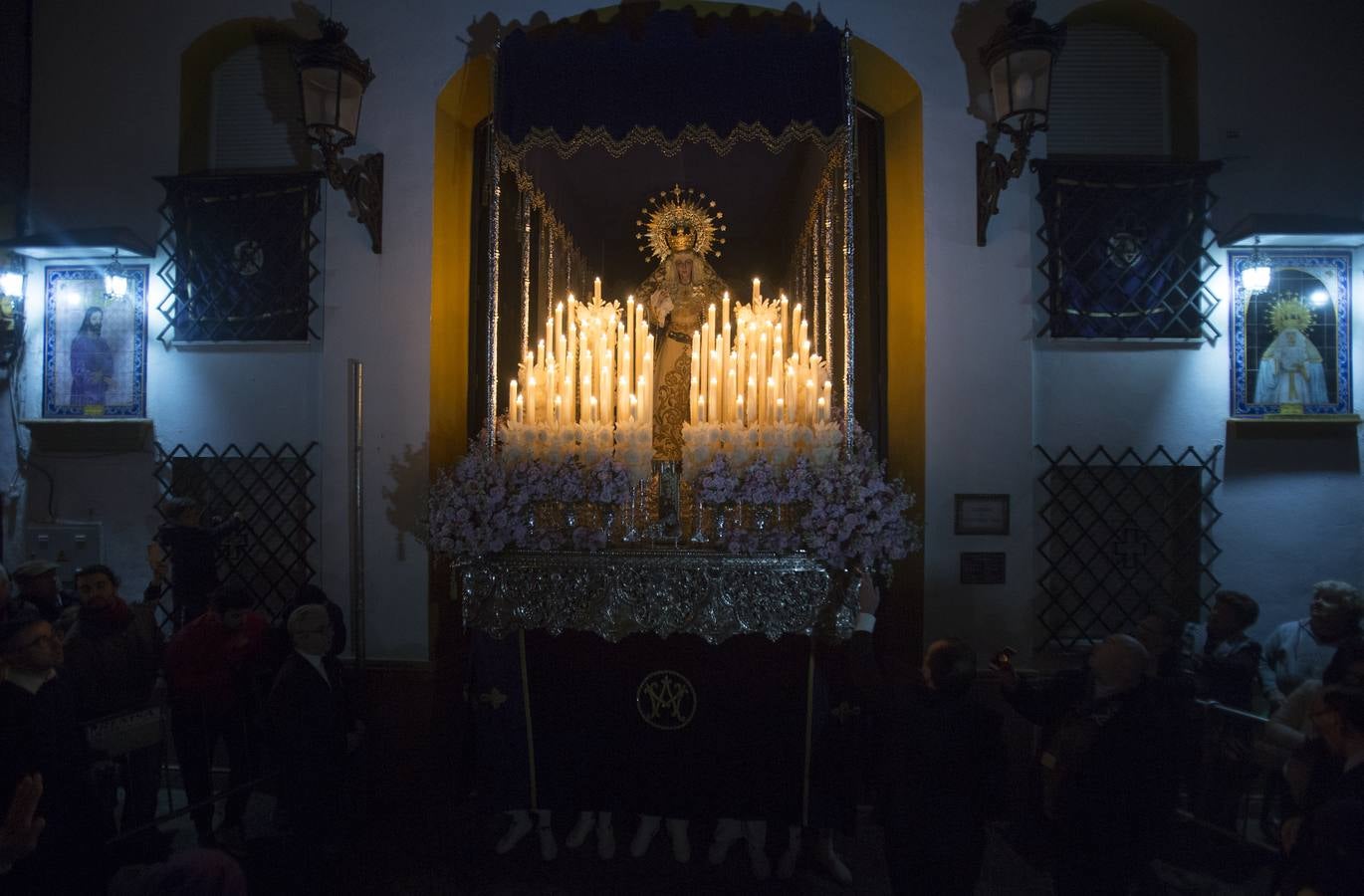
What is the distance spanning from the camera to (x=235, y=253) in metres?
6.36

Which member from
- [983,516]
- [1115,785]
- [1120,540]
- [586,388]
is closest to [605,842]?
[586,388]

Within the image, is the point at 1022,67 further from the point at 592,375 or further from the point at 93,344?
the point at 93,344

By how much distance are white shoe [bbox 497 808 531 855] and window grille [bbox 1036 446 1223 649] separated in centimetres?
341

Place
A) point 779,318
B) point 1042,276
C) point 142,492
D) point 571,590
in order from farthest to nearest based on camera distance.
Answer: point 142,492 → point 1042,276 → point 779,318 → point 571,590

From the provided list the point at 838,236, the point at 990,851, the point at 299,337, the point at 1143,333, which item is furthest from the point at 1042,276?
the point at 299,337

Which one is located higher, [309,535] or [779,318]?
[779,318]

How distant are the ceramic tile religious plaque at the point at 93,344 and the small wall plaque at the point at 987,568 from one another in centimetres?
593

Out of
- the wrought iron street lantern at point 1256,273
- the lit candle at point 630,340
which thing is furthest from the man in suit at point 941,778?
the wrought iron street lantern at point 1256,273

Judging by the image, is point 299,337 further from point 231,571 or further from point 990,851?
point 990,851

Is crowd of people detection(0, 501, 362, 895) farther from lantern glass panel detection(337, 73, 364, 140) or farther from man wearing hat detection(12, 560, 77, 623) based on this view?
lantern glass panel detection(337, 73, 364, 140)

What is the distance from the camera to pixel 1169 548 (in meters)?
5.81

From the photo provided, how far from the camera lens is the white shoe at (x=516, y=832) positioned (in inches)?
181

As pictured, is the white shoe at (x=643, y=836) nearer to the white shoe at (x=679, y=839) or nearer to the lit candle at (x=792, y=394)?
the white shoe at (x=679, y=839)

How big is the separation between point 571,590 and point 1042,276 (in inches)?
146
